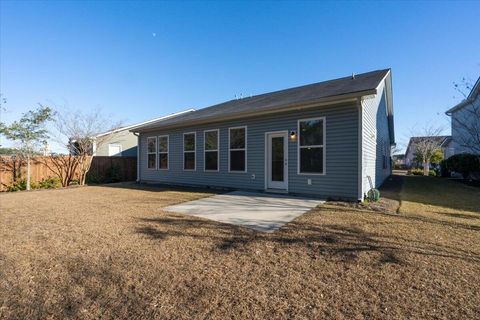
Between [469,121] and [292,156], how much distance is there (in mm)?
14173

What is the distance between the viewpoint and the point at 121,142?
19.5 meters

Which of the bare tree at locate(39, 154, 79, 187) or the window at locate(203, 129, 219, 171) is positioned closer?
the window at locate(203, 129, 219, 171)

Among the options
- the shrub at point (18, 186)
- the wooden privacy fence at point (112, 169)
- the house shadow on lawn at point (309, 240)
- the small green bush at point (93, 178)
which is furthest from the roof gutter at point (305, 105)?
the shrub at point (18, 186)

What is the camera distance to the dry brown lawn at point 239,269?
2180 millimetres

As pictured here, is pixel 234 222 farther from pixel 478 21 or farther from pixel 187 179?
pixel 478 21

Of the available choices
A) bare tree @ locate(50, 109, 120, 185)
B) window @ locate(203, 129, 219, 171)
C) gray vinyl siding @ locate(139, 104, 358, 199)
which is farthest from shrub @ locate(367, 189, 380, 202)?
bare tree @ locate(50, 109, 120, 185)

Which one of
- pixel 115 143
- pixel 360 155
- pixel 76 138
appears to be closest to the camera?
pixel 360 155

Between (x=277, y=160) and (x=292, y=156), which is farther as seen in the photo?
(x=277, y=160)

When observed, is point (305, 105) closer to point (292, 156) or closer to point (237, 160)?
point (292, 156)

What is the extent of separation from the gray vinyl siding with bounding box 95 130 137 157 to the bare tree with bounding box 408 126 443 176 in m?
26.6

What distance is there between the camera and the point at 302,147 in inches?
305

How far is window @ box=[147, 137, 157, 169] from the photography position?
12.8 metres

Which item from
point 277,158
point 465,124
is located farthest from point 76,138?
point 465,124

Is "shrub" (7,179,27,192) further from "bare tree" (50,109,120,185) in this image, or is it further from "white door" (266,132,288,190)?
"white door" (266,132,288,190)
